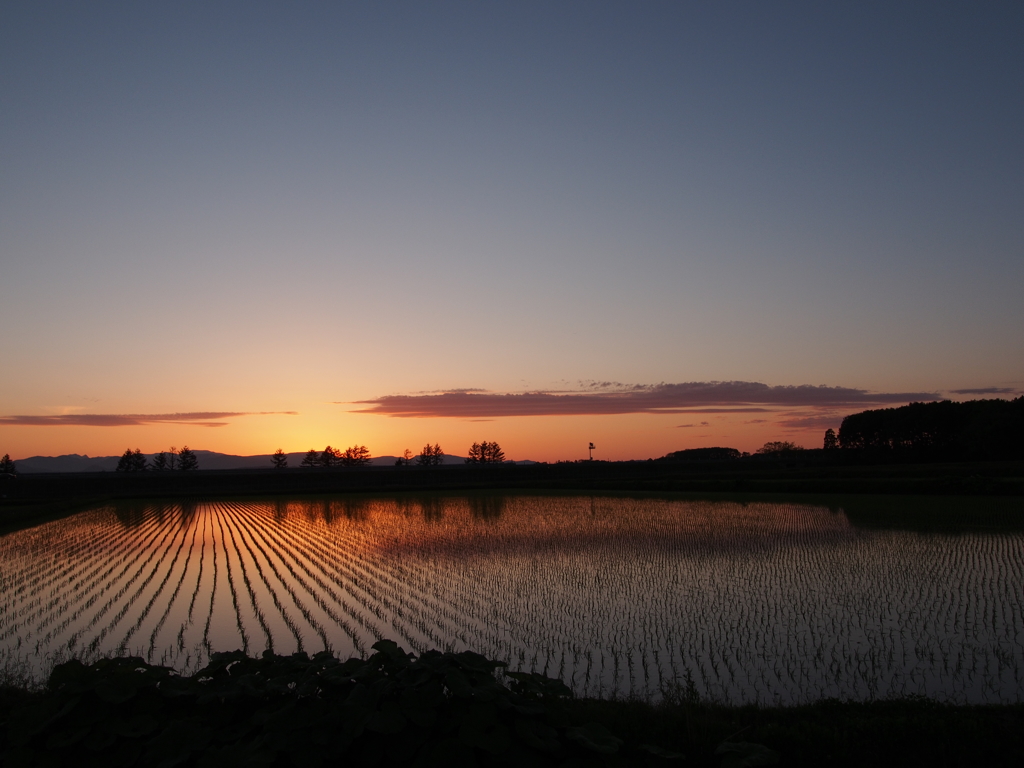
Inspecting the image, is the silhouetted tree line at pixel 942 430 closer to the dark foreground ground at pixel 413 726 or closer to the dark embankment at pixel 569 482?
the dark embankment at pixel 569 482

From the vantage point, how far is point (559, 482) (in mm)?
58875

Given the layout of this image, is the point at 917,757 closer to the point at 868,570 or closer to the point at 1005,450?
the point at 868,570

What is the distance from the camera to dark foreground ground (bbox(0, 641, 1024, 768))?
4.63 meters

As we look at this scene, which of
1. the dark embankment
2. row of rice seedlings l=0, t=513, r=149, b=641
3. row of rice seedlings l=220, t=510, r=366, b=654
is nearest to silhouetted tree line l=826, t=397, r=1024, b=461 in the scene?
the dark embankment

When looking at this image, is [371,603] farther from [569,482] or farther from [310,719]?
[569,482]

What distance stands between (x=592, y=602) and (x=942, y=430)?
93097mm

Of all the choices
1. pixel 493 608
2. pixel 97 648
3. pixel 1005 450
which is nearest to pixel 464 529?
pixel 493 608

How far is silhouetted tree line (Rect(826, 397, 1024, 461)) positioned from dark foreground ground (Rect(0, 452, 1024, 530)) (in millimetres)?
13161

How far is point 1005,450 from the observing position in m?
67.8

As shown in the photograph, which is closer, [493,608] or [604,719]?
[604,719]

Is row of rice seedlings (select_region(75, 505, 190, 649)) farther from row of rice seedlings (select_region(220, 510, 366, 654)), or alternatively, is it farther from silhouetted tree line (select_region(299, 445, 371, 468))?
silhouetted tree line (select_region(299, 445, 371, 468))

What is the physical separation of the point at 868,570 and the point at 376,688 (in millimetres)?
12934

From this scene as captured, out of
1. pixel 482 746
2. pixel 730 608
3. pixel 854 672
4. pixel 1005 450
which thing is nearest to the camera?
pixel 482 746

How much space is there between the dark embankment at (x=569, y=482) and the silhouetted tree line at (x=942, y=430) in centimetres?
1304
